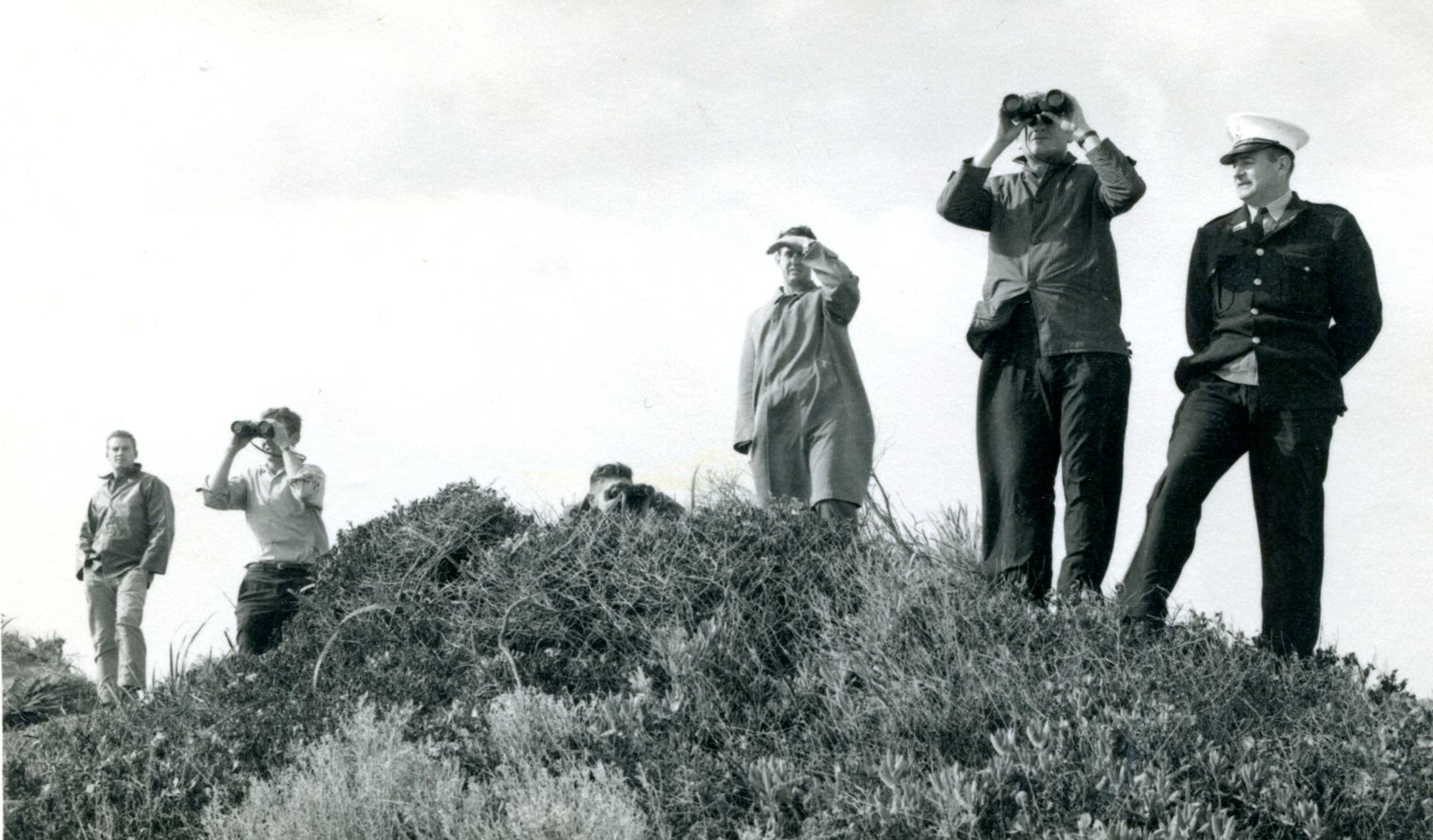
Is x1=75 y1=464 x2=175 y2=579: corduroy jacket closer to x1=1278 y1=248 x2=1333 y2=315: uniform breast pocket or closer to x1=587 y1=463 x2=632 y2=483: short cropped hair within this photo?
x1=587 y1=463 x2=632 y2=483: short cropped hair

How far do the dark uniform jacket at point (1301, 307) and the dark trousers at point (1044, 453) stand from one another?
43 cm

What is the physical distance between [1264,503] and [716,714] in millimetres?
2277

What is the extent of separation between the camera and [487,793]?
5074mm

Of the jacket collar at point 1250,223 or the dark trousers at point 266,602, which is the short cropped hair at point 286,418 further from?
the jacket collar at point 1250,223

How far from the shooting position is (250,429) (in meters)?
8.17

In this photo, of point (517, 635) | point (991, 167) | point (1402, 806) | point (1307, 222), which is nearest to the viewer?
point (1402, 806)

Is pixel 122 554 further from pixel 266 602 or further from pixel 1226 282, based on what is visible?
pixel 1226 282

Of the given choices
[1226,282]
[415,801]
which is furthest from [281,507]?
[1226,282]

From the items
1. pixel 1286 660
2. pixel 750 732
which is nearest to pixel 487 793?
pixel 750 732

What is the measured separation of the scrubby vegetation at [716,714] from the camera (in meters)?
4.49

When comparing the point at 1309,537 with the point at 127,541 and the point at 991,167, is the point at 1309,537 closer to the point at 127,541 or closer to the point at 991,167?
the point at 991,167

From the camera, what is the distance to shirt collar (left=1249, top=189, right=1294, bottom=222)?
5.62 metres

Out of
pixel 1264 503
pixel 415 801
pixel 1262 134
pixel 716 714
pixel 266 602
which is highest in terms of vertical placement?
pixel 1262 134

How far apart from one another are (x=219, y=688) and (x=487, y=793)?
227cm
